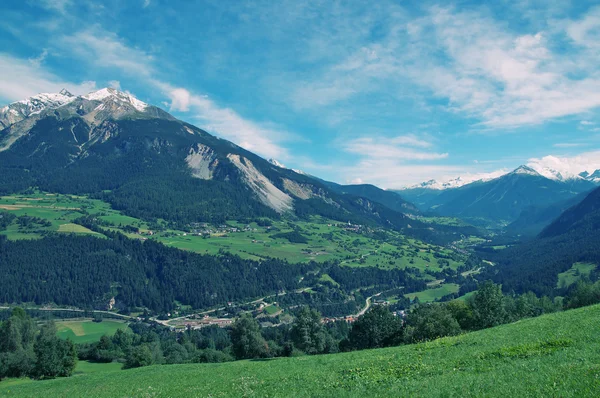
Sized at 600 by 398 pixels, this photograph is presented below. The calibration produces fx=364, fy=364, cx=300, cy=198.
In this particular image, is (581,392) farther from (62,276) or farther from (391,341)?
(62,276)

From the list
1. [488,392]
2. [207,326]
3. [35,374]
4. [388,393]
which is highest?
[488,392]

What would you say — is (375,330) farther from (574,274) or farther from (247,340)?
(574,274)

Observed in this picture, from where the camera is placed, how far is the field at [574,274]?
16550 centimetres

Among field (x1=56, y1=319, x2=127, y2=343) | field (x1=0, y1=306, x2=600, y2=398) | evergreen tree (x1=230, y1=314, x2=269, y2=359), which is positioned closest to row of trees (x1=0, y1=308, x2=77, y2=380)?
field (x1=0, y1=306, x2=600, y2=398)

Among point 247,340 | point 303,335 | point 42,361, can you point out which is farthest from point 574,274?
point 42,361

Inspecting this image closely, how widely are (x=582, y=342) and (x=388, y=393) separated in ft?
44.1

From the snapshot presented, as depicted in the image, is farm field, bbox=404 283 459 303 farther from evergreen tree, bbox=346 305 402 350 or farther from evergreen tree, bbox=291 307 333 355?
evergreen tree, bbox=291 307 333 355

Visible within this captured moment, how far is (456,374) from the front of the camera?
19.7m

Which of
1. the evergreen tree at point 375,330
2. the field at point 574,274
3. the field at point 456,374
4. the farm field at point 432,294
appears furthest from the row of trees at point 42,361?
the field at point 574,274

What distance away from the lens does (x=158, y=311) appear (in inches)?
6304

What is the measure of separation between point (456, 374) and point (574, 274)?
19814 centimetres

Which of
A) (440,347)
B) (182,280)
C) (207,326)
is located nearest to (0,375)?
(440,347)

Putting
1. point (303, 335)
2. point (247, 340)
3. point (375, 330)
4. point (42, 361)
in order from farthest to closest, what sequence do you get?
point (247, 340) → point (375, 330) → point (303, 335) → point (42, 361)

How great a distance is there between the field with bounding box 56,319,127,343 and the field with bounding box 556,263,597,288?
621 ft
